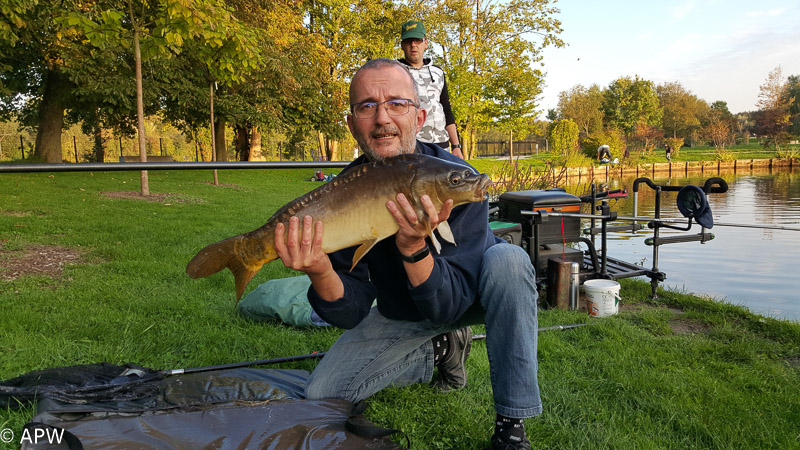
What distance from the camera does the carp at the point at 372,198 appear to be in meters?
1.73

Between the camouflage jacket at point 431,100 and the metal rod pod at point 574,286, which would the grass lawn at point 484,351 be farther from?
the camouflage jacket at point 431,100

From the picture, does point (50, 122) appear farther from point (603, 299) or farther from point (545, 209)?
point (603, 299)

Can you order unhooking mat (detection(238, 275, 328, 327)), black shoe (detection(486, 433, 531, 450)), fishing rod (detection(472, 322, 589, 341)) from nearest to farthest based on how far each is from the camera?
black shoe (detection(486, 433, 531, 450))
fishing rod (detection(472, 322, 589, 341))
unhooking mat (detection(238, 275, 328, 327))

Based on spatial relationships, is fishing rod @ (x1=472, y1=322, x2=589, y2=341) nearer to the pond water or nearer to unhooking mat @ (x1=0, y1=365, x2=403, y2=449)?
unhooking mat @ (x1=0, y1=365, x2=403, y2=449)

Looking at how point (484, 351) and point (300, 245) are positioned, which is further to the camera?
point (484, 351)

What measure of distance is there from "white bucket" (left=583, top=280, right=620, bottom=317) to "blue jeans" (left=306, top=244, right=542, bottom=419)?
9.00 ft

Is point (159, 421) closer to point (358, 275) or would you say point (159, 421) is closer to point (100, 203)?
point (358, 275)

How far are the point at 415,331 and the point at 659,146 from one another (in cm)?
6787

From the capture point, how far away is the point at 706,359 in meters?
3.61

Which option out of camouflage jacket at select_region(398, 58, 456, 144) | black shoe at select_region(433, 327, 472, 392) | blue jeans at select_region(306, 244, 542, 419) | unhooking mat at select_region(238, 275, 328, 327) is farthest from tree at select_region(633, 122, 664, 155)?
blue jeans at select_region(306, 244, 542, 419)

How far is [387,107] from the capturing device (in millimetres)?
2182

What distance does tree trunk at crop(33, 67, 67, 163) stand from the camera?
19469mm

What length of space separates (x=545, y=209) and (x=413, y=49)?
6.51ft

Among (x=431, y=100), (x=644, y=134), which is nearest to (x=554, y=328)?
(x=431, y=100)
